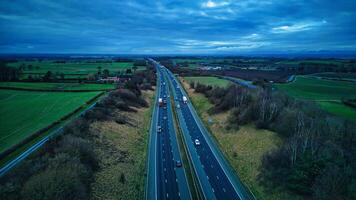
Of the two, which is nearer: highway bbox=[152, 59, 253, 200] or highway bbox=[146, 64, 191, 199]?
highway bbox=[146, 64, 191, 199]

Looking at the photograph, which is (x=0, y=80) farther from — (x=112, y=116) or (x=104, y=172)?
(x=104, y=172)

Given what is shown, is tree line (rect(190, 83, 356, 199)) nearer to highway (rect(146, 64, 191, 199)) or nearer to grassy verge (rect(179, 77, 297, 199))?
grassy verge (rect(179, 77, 297, 199))

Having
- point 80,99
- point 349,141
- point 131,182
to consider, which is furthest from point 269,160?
point 80,99

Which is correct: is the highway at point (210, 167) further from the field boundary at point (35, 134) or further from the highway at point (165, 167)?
the field boundary at point (35, 134)

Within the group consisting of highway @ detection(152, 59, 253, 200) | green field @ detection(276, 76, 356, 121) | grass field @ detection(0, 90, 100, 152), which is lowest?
highway @ detection(152, 59, 253, 200)

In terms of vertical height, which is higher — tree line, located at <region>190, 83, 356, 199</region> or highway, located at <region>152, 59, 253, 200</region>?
tree line, located at <region>190, 83, 356, 199</region>

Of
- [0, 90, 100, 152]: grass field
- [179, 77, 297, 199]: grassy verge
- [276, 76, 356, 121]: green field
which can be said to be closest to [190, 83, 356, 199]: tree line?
[179, 77, 297, 199]: grassy verge

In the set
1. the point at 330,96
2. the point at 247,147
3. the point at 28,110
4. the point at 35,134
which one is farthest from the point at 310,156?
the point at 28,110

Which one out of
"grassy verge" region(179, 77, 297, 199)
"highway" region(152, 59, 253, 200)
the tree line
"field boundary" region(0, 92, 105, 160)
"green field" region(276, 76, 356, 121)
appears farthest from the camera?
"green field" region(276, 76, 356, 121)

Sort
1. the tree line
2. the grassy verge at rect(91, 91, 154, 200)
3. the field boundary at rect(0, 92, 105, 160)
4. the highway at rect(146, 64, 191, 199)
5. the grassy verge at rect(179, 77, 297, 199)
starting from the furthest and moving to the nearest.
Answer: the field boundary at rect(0, 92, 105, 160)
the grassy verge at rect(179, 77, 297, 199)
the highway at rect(146, 64, 191, 199)
the grassy verge at rect(91, 91, 154, 200)
the tree line
